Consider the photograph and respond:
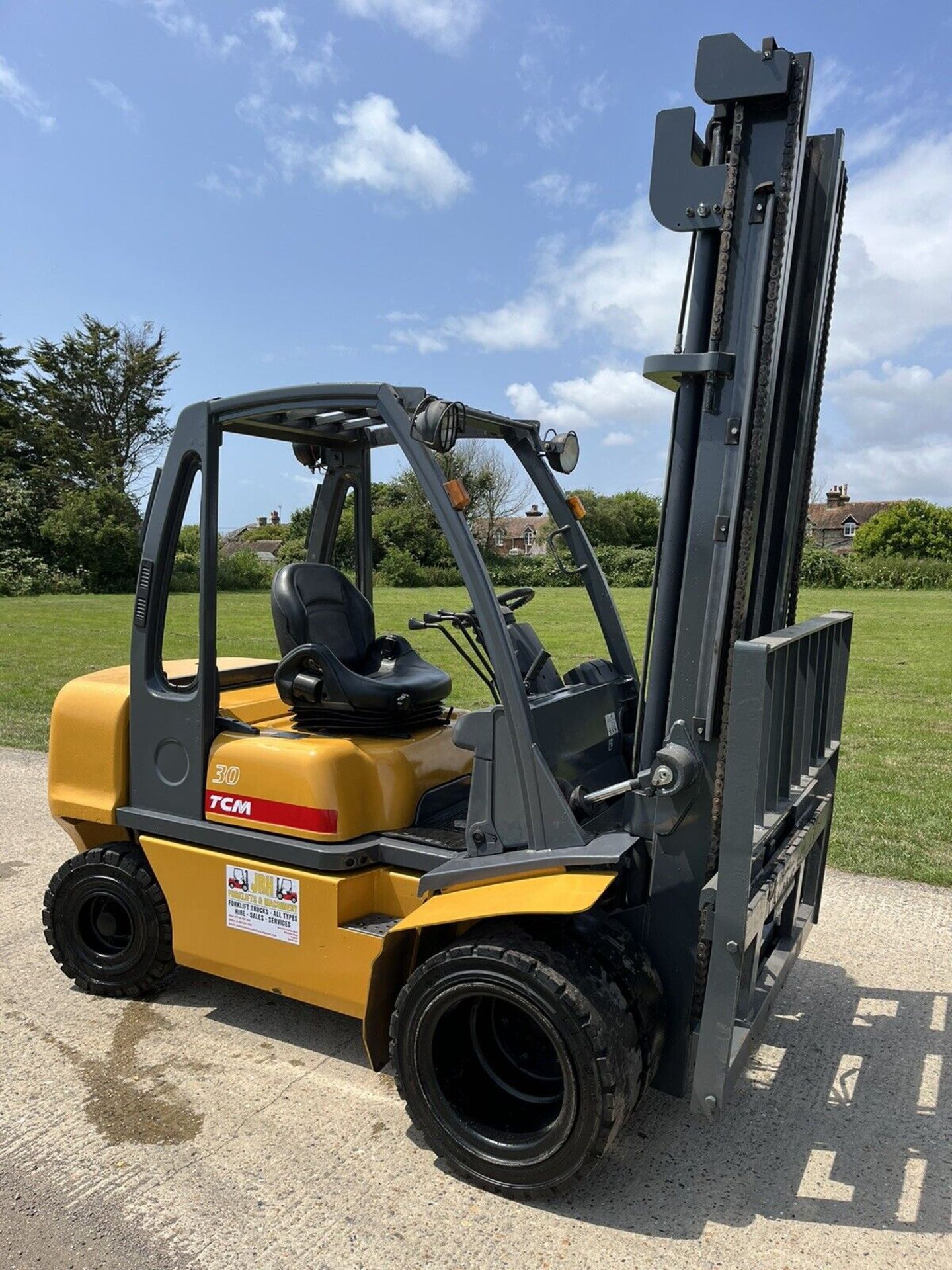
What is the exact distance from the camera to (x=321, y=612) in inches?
171

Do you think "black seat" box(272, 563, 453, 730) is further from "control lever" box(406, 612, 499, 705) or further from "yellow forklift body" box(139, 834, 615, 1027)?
Result: "yellow forklift body" box(139, 834, 615, 1027)

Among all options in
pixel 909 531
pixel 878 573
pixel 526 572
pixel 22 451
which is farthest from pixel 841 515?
pixel 526 572

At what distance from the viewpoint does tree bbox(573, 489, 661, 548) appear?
138ft

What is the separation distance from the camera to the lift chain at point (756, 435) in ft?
9.82

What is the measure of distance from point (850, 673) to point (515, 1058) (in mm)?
16059

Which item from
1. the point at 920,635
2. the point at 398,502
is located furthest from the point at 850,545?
the point at 398,502

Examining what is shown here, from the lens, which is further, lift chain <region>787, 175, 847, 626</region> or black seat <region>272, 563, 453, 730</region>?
black seat <region>272, 563, 453, 730</region>

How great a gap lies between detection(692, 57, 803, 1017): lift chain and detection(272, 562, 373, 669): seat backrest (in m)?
1.77

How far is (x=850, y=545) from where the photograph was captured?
77812 mm

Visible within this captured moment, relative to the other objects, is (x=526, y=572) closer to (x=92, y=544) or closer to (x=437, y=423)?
(x=437, y=423)

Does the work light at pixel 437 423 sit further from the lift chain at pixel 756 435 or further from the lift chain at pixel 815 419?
the lift chain at pixel 815 419

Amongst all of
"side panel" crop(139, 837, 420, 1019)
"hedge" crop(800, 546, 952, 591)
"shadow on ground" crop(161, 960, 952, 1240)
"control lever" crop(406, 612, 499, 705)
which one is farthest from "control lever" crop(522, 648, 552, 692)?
"hedge" crop(800, 546, 952, 591)

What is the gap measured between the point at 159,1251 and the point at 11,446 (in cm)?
4641

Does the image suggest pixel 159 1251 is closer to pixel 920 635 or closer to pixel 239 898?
pixel 239 898
